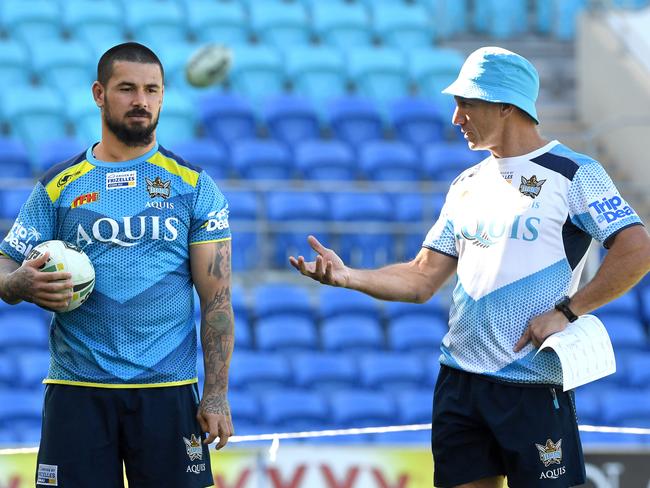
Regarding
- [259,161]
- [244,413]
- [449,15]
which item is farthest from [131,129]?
[449,15]

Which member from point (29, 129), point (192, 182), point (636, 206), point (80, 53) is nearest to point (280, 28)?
point (80, 53)

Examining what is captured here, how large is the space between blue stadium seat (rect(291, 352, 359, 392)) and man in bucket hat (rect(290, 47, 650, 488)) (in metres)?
5.03

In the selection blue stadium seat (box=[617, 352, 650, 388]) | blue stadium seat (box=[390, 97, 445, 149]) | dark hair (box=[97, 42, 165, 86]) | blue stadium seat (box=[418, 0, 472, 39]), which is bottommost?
blue stadium seat (box=[617, 352, 650, 388])

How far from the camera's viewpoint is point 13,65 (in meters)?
12.5

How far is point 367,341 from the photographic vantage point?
9867mm

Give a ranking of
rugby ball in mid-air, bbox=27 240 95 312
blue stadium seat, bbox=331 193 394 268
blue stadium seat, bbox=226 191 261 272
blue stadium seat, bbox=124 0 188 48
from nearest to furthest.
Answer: rugby ball in mid-air, bbox=27 240 95 312 < blue stadium seat, bbox=226 191 261 272 < blue stadium seat, bbox=331 193 394 268 < blue stadium seat, bbox=124 0 188 48

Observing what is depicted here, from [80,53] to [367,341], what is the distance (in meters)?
4.43

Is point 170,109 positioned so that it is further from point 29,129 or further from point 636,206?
point 636,206

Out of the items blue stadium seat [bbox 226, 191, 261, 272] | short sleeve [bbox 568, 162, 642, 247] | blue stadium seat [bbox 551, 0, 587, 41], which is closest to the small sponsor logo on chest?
short sleeve [bbox 568, 162, 642, 247]

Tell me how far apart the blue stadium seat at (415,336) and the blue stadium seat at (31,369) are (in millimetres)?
2544

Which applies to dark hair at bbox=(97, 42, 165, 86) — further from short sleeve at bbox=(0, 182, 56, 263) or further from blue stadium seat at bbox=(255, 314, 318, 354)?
blue stadium seat at bbox=(255, 314, 318, 354)

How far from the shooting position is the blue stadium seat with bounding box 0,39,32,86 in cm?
1239

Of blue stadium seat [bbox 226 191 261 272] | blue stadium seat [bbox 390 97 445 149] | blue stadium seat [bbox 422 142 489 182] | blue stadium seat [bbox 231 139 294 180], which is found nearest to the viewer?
blue stadium seat [bbox 226 191 261 272]

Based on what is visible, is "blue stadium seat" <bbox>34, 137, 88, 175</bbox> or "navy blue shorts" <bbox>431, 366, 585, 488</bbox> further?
"blue stadium seat" <bbox>34, 137, 88, 175</bbox>
